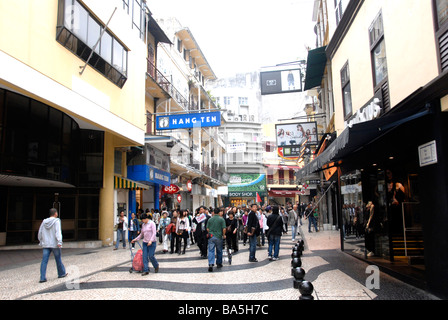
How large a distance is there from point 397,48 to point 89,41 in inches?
405

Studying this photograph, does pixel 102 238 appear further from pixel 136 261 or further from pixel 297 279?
pixel 297 279

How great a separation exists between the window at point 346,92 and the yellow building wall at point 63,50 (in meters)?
9.22

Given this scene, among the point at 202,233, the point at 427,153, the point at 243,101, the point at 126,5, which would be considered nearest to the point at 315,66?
the point at 126,5

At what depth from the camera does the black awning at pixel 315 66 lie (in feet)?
54.4

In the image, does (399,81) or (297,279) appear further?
(399,81)

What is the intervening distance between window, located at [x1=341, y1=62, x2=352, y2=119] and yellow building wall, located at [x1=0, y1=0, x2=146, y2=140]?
922cm

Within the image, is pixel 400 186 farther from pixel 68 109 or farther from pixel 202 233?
pixel 68 109

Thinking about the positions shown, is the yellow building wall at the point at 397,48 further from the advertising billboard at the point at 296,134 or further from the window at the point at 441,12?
the advertising billboard at the point at 296,134

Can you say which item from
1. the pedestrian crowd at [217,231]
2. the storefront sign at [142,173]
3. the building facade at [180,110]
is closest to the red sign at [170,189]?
the building facade at [180,110]

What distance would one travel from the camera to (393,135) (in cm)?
787

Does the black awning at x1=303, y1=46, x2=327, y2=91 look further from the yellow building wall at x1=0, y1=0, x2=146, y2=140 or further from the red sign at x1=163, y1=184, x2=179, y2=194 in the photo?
the red sign at x1=163, y1=184, x2=179, y2=194
